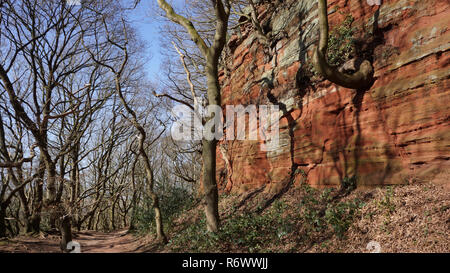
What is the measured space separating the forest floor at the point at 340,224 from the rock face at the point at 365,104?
538 millimetres

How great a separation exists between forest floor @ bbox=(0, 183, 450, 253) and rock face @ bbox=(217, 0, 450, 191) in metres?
0.54

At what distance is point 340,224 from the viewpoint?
5.23 meters

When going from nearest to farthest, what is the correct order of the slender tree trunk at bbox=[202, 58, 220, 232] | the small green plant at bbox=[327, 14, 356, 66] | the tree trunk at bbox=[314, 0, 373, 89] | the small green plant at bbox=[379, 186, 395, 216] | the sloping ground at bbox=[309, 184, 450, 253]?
the sloping ground at bbox=[309, 184, 450, 253] → the small green plant at bbox=[379, 186, 395, 216] → the tree trunk at bbox=[314, 0, 373, 89] → the small green plant at bbox=[327, 14, 356, 66] → the slender tree trunk at bbox=[202, 58, 220, 232]

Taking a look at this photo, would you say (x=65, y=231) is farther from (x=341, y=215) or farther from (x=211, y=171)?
(x=341, y=215)

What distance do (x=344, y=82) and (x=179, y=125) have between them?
14527 millimetres

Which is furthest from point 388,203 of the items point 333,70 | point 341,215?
point 333,70

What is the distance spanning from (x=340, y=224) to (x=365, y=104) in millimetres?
2980

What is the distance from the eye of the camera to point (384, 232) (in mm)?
4605

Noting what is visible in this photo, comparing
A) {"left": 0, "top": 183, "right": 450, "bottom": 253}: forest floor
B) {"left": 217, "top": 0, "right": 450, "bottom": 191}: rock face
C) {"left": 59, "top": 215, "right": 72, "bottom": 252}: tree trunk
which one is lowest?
{"left": 59, "top": 215, "right": 72, "bottom": 252}: tree trunk

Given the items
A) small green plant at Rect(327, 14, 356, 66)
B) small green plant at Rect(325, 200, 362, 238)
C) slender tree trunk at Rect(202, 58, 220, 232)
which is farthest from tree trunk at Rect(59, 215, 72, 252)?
small green plant at Rect(327, 14, 356, 66)

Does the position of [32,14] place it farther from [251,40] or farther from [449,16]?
[449,16]

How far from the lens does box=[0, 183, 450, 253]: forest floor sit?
429 centimetres

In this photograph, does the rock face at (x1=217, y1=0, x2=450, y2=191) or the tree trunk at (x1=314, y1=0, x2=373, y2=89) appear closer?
the rock face at (x1=217, y1=0, x2=450, y2=191)

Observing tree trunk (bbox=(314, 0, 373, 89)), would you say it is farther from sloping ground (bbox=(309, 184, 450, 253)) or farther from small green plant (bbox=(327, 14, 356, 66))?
sloping ground (bbox=(309, 184, 450, 253))
